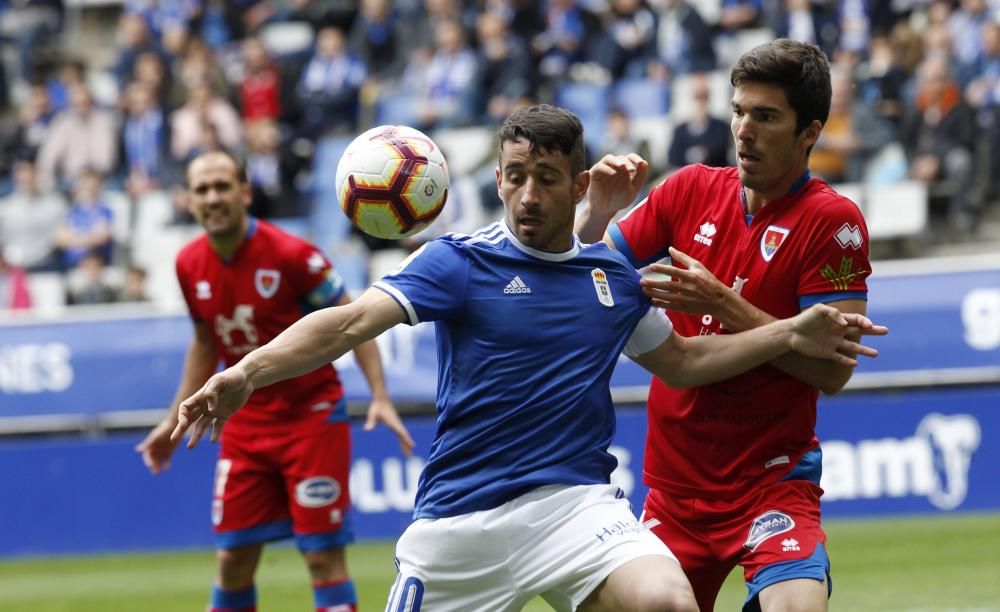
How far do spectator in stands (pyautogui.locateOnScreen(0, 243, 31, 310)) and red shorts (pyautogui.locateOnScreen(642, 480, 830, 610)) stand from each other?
12705 mm

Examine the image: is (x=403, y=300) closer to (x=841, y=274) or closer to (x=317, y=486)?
(x=841, y=274)

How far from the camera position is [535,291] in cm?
513

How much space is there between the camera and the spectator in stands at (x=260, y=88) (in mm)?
19000

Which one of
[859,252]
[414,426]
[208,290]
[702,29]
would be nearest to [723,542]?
[859,252]

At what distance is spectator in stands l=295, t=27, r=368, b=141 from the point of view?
18562mm

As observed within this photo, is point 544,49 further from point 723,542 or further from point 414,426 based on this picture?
point 723,542

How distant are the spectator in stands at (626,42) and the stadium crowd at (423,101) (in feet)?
0.08

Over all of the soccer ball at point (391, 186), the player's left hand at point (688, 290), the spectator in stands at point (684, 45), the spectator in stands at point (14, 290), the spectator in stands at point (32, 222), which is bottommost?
the spectator in stands at point (14, 290)

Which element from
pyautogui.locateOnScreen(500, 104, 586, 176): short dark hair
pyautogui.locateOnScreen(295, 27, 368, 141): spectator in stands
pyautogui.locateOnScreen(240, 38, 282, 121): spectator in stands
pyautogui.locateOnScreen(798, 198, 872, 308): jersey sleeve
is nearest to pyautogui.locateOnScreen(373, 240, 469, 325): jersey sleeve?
pyautogui.locateOnScreen(500, 104, 586, 176): short dark hair

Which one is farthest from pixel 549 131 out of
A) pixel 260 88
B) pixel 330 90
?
pixel 260 88

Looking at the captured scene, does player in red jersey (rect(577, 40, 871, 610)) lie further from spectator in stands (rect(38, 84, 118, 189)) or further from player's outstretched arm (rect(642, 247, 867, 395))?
spectator in stands (rect(38, 84, 118, 189))

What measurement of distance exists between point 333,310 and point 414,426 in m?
8.31

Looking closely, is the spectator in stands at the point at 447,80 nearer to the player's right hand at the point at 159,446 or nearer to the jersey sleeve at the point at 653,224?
the player's right hand at the point at 159,446

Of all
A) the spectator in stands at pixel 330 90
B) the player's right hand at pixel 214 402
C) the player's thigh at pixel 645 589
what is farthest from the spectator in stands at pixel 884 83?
the player's right hand at pixel 214 402
